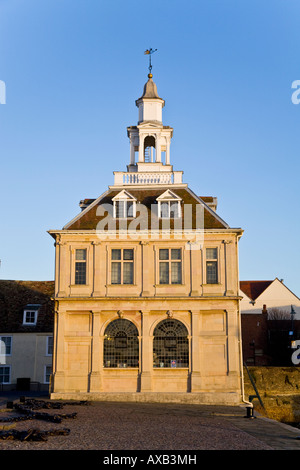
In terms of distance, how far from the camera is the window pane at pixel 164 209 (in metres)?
35.4

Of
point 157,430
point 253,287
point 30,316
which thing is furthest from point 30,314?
point 253,287

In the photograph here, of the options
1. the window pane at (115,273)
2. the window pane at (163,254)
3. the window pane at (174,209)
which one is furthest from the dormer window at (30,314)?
the window pane at (174,209)

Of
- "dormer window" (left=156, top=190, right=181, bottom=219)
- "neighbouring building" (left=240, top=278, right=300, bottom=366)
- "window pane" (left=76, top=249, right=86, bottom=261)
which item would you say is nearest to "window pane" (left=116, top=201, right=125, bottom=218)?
"dormer window" (left=156, top=190, right=181, bottom=219)

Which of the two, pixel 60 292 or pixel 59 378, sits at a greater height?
pixel 60 292

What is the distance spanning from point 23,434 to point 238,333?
18.4 meters

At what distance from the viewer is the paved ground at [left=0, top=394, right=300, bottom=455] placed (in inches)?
628

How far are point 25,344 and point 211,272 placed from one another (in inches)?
725

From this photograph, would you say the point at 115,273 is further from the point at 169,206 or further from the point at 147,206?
the point at 169,206

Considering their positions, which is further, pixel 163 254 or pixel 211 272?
pixel 163 254

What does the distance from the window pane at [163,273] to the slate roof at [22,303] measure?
14.8 m

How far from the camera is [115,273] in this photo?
3406 cm

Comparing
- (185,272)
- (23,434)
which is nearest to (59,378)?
(185,272)
